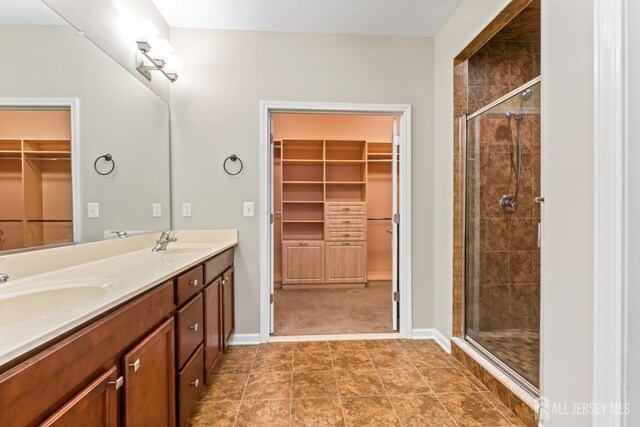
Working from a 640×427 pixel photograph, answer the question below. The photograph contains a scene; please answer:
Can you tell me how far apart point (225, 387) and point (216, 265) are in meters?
0.77

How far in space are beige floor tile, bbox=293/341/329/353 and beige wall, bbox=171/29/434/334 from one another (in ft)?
1.27

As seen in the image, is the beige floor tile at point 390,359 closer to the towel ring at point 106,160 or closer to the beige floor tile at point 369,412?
the beige floor tile at point 369,412

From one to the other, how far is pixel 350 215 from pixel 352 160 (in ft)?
2.83

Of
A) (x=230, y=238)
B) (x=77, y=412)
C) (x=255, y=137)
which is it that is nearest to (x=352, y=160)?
(x=255, y=137)

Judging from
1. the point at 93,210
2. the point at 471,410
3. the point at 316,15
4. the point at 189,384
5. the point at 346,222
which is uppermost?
the point at 316,15

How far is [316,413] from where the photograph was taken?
1508mm

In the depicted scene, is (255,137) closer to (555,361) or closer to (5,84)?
(5,84)

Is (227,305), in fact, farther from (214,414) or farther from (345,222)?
(345,222)

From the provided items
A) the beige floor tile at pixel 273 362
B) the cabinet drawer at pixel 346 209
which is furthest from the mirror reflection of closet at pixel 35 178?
the cabinet drawer at pixel 346 209

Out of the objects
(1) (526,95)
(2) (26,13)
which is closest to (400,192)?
(1) (526,95)

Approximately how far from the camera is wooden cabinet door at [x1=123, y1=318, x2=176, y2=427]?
0.90m

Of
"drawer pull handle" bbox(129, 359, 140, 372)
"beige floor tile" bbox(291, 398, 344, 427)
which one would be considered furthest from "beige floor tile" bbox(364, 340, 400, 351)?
"drawer pull handle" bbox(129, 359, 140, 372)

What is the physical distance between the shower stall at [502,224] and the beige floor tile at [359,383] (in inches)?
32.2

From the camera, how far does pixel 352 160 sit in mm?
4137
